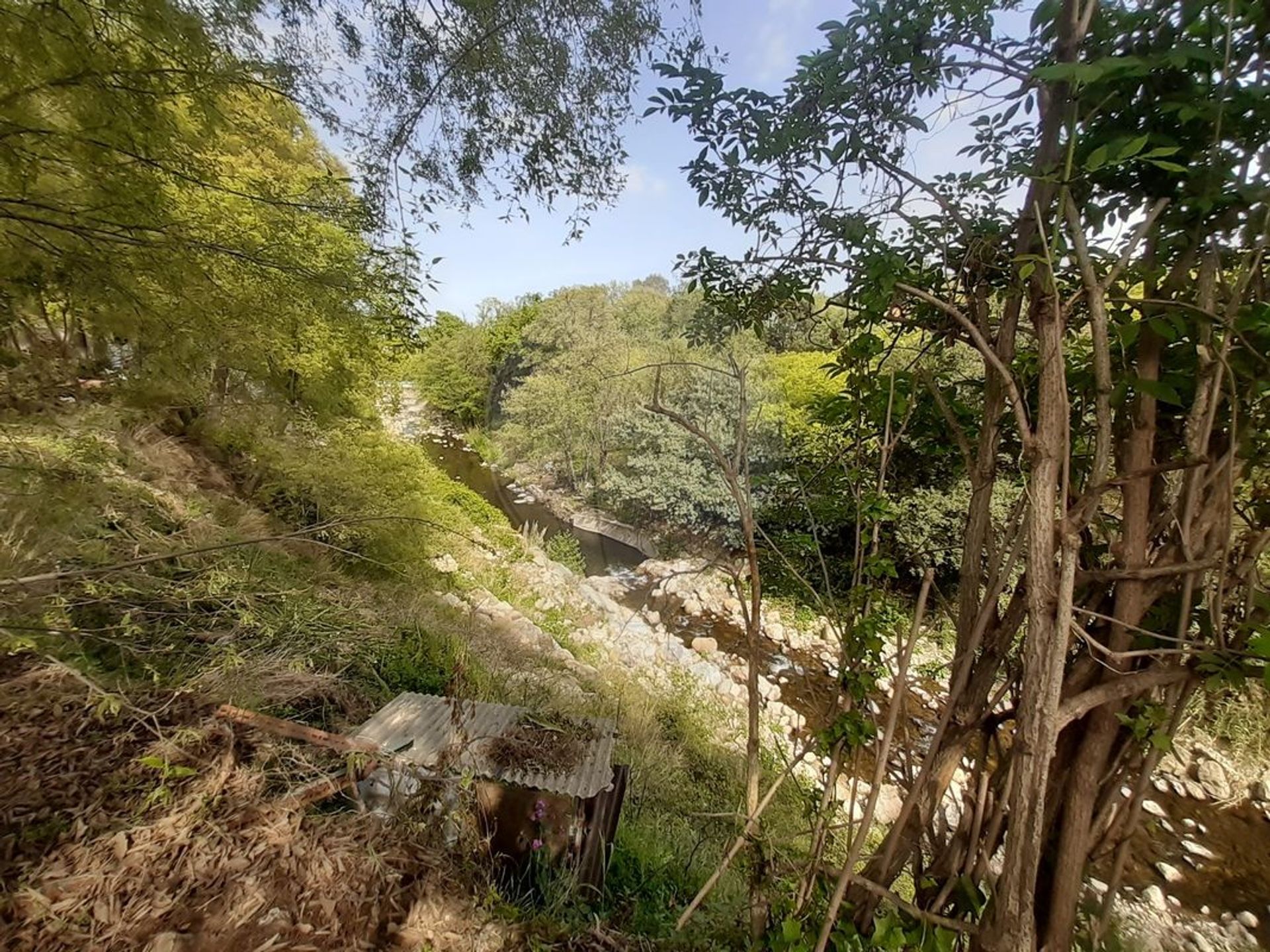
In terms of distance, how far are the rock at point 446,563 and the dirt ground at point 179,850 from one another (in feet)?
18.5

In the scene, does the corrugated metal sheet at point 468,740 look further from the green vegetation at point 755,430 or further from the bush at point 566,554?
the bush at point 566,554

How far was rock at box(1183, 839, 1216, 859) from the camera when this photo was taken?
3.77 metres

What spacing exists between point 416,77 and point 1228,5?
3095 mm

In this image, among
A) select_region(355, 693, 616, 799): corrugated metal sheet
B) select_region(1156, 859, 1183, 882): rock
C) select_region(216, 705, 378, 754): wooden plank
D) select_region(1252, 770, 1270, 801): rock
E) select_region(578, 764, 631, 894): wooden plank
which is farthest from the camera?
select_region(1252, 770, 1270, 801): rock

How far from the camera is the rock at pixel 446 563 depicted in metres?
7.53

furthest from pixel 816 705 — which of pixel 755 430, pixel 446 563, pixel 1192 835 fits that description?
pixel 446 563

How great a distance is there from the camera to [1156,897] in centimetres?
340

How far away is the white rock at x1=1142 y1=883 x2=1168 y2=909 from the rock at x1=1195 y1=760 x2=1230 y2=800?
1.61 m

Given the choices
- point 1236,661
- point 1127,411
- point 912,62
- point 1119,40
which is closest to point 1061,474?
point 1127,411

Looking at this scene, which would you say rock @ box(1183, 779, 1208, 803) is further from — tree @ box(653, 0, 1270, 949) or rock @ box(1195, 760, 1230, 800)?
tree @ box(653, 0, 1270, 949)

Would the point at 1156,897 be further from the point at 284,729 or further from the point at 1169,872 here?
the point at 284,729

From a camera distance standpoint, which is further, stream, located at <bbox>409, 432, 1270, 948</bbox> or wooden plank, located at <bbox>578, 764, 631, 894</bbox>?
stream, located at <bbox>409, 432, 1270, 948</bbox>

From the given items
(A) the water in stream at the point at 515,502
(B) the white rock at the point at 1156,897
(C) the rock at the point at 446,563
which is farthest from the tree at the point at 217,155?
(A) the water in stream at the point at 515,502

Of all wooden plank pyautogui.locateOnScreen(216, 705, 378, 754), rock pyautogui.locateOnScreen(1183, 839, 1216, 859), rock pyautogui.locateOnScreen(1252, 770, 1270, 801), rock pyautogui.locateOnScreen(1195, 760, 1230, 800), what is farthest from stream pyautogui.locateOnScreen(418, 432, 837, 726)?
rock pyautogui.locateOnScreen(1252, 770, 1270, 801)
